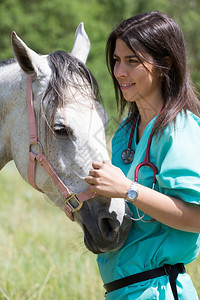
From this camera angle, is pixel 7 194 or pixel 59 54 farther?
pixel 7 194

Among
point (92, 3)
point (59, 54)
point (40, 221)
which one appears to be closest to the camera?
point (59, 54)

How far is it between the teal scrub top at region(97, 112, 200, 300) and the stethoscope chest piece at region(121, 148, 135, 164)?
143mm

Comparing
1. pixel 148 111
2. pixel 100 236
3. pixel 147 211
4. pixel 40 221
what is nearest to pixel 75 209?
pixel 100 236

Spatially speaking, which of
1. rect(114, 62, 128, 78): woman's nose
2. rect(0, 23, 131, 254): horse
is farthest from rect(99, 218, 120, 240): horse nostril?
rect(114, 62, 128, 78): woman's nose

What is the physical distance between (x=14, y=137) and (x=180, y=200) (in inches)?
35.1

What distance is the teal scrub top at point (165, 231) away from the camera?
5.24ft

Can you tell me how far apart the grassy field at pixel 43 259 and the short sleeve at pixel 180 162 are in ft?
2.14

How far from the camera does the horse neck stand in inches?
80.0

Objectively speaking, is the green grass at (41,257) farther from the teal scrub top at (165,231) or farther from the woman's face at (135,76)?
the woman's face at (135,76)

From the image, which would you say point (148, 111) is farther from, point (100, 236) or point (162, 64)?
point (100, 236)

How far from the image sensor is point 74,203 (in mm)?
1854

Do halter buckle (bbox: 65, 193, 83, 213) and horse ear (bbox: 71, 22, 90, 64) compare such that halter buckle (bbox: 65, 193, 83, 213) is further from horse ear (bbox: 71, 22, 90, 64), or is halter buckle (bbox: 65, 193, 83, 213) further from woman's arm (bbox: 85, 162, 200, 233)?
horse ear (bbox: 71, 22, 90, 64)

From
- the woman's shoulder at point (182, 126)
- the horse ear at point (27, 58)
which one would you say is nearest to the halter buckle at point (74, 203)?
the woman's shoulder at point (182, 126)

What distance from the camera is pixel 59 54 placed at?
1968mm
